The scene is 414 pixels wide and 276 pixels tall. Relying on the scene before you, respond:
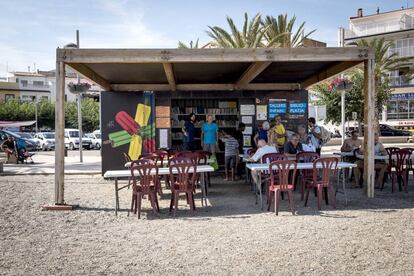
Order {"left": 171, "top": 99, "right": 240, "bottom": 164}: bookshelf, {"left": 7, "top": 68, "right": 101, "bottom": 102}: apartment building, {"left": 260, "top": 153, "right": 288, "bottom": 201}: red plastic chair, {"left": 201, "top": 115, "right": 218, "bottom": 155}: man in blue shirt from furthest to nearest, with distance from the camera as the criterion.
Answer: {"left": 7, "top": 68, "right": 101, "bottom": 102}: apartment building, {"left": 171, "top": 99, "right": 240, "bottom": 164}: bookshelf, {"left": 201, "top": 115, "right": 218, "bottom": 155}: man in blue shirt, {"left": 260, "top": 153, "right": 288, "bottom": 201}: red plastic chair

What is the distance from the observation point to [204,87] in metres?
13.7

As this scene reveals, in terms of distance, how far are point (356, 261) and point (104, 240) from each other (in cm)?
325

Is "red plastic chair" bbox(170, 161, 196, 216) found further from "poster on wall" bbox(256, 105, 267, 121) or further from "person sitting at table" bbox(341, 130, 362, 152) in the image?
"poster on wall" bbox(256, 105, 267, 121)

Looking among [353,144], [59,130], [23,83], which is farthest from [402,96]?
[23,83]

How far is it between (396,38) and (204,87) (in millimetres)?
36929

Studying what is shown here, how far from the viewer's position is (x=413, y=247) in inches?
209

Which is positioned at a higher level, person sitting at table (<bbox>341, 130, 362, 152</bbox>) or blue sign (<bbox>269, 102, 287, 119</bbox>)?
blue sign (<bbox>269, 102, 287, 119</bbox>)

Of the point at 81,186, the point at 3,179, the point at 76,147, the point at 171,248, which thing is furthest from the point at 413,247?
the point at 76,147

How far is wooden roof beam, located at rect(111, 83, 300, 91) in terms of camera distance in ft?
43.6

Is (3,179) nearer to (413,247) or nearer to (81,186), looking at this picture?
(81,186)

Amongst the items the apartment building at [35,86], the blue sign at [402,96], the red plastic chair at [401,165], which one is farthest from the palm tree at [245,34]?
the apartment building at [35,86]

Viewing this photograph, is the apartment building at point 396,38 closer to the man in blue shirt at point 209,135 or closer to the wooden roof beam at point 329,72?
the wooden roof beam at point 329,72

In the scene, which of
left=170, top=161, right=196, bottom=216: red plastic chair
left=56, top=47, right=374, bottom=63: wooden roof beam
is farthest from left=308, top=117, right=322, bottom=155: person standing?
left=170, top=161, right=196, bottom=216: red plastic chair

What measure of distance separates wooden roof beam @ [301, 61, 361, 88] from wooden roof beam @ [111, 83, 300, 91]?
65 centimetres
